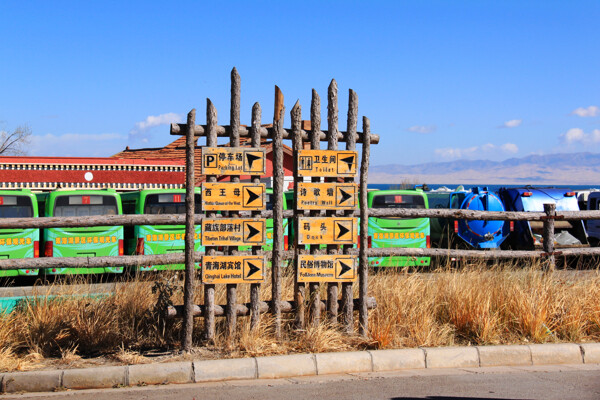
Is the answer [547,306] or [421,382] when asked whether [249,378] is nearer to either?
[421,382]

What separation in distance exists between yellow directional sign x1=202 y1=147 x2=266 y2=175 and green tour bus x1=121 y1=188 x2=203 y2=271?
5.61 metres

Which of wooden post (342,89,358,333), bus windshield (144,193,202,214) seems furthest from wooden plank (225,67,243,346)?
bus windshield (144,193,202,214)

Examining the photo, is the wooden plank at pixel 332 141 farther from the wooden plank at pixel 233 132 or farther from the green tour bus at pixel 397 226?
the green tour bus at pixel 397 226

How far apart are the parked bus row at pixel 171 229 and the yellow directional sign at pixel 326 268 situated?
3.76 meters

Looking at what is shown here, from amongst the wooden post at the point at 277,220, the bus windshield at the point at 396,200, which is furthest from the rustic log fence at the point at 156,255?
the bus windshield at the point at 396,200

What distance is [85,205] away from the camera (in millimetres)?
13531

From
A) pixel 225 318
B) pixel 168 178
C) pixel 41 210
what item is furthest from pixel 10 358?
pixel 168 178

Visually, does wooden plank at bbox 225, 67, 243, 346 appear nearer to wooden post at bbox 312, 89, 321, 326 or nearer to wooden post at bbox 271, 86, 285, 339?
wooden post at bbox 271, 86, 285, 339

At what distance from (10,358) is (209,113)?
3.20 meters

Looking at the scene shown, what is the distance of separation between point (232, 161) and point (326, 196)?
1.16 metres

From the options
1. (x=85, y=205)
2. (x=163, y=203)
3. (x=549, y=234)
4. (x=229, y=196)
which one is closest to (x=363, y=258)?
(x=229, y=196)

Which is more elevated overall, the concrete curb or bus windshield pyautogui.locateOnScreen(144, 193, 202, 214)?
bus windshield pyautogui.locateOnScreen(144, 193, 202, 214)

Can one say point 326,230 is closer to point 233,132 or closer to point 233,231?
point 233,231

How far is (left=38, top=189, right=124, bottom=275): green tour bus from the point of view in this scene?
12789mm
